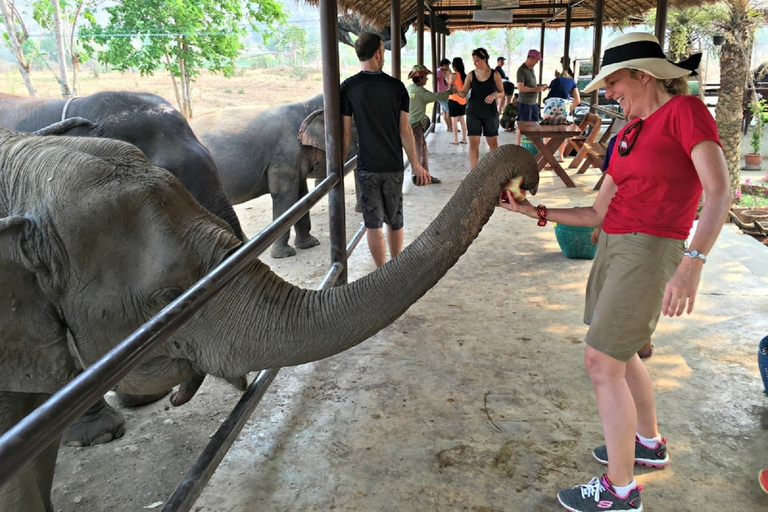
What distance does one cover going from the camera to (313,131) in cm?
755

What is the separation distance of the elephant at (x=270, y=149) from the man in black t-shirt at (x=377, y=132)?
2.10m

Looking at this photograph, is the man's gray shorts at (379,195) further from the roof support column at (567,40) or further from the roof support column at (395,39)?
the roof support column at (567,40)

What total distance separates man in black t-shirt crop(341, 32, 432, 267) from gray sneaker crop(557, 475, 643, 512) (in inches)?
115

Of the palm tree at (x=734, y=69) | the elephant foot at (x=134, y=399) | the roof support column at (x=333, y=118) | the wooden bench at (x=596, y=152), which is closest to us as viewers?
the elephant foot at (x=134, y=399)

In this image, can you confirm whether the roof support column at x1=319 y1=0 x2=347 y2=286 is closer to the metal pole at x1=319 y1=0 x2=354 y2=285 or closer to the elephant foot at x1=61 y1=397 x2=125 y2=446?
the metal pole at x1=319 y1=0 x2=354 y2=285

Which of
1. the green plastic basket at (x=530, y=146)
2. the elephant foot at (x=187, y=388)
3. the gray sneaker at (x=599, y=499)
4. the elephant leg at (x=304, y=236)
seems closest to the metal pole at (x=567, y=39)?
the green plastic basket at (x=530, y=146)

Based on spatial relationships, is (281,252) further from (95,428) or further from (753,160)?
(753,160)

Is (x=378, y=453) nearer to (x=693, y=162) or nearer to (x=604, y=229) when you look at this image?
(x=604, y=229)

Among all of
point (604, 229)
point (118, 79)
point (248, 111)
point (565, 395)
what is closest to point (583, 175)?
point (248, 111)

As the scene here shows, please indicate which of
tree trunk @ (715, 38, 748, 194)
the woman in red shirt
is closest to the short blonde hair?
the woman in red shirt

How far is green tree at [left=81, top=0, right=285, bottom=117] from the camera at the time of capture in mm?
14438

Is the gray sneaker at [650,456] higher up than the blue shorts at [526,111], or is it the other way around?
the blue shorts at [526,111]

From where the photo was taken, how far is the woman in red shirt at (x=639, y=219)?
231 cm

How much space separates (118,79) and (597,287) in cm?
2246
